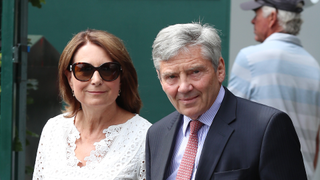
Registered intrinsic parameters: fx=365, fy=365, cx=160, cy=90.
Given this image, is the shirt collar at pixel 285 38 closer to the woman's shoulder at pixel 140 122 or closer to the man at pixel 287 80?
the man at pixel 287 80

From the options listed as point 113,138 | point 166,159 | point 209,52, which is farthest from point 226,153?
point 113,138

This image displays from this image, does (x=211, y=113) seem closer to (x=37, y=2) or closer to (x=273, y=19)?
(x=273, y=19)

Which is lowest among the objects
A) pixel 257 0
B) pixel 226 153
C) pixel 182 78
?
pixel 226 153

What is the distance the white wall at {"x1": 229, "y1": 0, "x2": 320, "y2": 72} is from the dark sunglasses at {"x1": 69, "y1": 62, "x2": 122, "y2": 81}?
1.41 m

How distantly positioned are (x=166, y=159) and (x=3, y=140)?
184 centimetres

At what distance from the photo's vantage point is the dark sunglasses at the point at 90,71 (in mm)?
2354

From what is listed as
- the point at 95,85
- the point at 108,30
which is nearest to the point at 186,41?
the point at 95,85

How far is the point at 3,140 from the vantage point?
122 inches

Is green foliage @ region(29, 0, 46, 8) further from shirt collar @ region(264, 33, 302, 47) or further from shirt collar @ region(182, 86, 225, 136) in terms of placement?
shirt collar @ region(182, 86, 225, 136)

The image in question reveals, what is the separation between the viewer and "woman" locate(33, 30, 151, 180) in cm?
232

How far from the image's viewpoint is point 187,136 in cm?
191

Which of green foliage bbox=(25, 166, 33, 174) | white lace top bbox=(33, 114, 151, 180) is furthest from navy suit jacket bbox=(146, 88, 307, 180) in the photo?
green foliage bbox=(25, 166, 33, 174)

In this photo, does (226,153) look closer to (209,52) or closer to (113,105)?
(209,52)

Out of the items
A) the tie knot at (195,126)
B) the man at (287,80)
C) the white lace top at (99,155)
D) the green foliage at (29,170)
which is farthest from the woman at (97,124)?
the green foliage at (29,170)
